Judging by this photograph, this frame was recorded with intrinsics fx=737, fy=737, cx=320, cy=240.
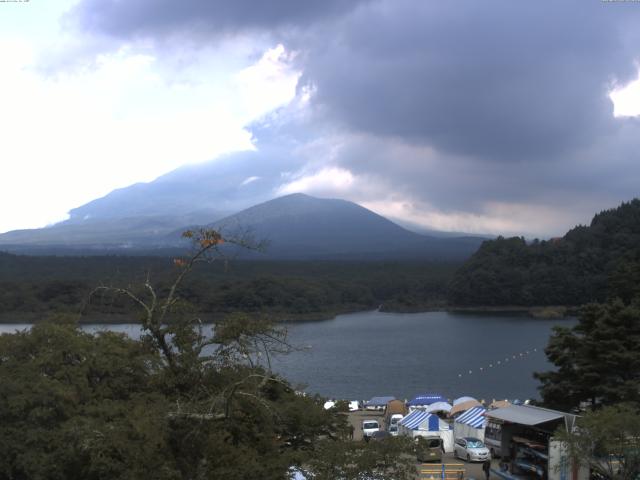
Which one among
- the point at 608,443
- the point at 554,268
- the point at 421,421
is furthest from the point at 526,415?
the point at 554,268

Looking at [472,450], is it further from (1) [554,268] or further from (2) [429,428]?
(1) [554,268]

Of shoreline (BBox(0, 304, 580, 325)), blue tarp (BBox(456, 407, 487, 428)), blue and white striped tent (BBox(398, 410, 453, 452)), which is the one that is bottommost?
shoreline (BBox(0, 304, 580, 325))

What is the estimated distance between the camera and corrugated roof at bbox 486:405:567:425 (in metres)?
8.22

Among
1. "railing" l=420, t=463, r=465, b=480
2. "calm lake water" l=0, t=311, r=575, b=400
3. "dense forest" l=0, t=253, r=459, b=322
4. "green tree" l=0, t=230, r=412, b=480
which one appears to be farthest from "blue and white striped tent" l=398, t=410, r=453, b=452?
"dense forest" l=0, t=253, r=459, b=322

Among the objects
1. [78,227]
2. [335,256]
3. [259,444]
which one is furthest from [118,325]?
[78,227]

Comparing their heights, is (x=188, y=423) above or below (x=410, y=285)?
above

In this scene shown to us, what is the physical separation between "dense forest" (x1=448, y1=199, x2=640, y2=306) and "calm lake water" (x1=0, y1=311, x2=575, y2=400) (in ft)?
22.7

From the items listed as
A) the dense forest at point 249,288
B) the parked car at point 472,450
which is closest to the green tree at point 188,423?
the parked car at point 472,450

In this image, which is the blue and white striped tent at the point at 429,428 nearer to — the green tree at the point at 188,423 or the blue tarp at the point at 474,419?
the blue tarp at the point at 474,419

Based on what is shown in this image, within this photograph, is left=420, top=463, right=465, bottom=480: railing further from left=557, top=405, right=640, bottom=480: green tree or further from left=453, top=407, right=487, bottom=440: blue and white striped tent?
left=453, top=407, right=487, bottom=440: blue and white striped tent

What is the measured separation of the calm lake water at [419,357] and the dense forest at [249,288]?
3412 mm

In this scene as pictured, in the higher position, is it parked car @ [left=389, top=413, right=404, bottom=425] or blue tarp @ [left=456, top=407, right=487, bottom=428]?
blue tarp @ [left=456, top=407, right=487, bottom=428]

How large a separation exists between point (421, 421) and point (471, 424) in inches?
29.7

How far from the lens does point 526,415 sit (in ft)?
28.5
